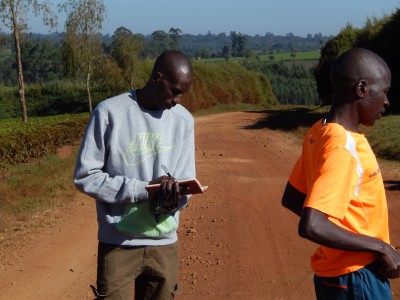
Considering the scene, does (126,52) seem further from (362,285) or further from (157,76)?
(362,285)

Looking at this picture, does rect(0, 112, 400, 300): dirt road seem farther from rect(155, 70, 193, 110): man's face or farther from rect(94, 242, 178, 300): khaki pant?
rect(155, 70, 193, 110): man's face

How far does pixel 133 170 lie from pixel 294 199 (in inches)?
33.4

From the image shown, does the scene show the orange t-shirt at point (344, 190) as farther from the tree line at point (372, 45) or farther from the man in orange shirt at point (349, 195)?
the tree line at point (372, 45)

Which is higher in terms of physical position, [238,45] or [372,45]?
[372,45]

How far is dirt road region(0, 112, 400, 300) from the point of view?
5832mm

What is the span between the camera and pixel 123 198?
3.20 m

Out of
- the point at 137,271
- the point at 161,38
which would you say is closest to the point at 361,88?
the point at 137,271

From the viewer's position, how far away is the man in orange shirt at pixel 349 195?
2.34 metres

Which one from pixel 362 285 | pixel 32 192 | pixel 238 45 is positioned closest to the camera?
pixel 362 285

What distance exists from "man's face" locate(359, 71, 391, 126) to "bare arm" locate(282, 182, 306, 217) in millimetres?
445

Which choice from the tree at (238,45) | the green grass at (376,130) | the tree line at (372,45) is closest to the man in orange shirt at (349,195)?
the green grass at (376,130)

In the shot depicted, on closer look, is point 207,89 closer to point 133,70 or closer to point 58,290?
point 133,70

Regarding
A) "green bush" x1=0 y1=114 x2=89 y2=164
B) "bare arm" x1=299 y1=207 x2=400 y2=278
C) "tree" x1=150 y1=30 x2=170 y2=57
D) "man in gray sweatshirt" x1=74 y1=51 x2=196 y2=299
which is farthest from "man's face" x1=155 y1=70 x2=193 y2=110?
"tree" x1=150 y1=30 x2=170 y2=57

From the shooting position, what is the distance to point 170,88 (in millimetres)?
3287
